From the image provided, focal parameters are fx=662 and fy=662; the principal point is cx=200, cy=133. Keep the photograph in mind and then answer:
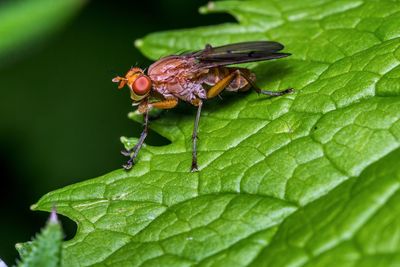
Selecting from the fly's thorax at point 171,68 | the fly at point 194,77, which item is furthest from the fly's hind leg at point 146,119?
the fly's thorax at point 171,68

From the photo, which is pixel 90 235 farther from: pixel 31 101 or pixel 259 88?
pixel 31 101

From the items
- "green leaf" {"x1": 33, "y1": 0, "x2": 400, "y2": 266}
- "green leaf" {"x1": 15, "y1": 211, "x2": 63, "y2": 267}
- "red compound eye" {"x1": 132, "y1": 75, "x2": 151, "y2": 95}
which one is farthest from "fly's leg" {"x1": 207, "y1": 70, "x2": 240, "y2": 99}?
"green leaf" {"x1": 15, "y1": 211, "x2": 63, "y2": 267}

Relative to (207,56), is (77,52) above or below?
above

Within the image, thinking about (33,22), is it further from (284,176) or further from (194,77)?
(284,176)

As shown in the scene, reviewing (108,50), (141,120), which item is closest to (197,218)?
(141,120)

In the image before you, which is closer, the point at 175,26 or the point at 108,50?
the point at 175,26

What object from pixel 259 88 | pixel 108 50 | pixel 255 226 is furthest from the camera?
pixel 108 50

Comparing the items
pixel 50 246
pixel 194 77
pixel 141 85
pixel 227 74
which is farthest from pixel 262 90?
pixel 50 246
